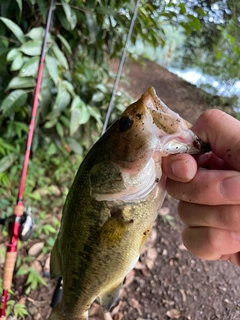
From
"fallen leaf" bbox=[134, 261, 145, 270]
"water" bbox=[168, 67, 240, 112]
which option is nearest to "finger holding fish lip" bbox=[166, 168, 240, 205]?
"fallen leaf" bbox=[134, 261, 145, 270]

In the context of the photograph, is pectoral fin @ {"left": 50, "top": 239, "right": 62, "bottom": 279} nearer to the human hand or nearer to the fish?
the fish

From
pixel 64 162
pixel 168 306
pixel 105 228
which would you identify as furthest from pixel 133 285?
pixel 105 228

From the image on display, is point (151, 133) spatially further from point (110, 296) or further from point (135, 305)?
point (135, 305)

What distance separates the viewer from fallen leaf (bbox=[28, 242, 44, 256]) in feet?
8.18

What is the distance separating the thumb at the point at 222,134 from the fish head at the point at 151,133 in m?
0.04

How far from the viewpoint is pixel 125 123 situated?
0.93 metres

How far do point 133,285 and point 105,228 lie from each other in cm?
167

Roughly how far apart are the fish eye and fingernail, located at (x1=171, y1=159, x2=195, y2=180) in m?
0.14

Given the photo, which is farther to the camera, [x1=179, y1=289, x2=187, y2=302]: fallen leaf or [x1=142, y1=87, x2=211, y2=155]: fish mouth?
[x1=179, y1=289, x2=187, y2=302]: fallen leaf

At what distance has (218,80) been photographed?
21.4ft

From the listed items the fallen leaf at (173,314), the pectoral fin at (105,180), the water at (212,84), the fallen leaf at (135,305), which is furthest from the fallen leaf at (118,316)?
the water at (212,84)

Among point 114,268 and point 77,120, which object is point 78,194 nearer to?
point 114,268

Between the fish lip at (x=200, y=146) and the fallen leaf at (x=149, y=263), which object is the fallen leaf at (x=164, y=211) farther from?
the fish lip at (x=200, y=146)

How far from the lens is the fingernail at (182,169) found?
871 mm
